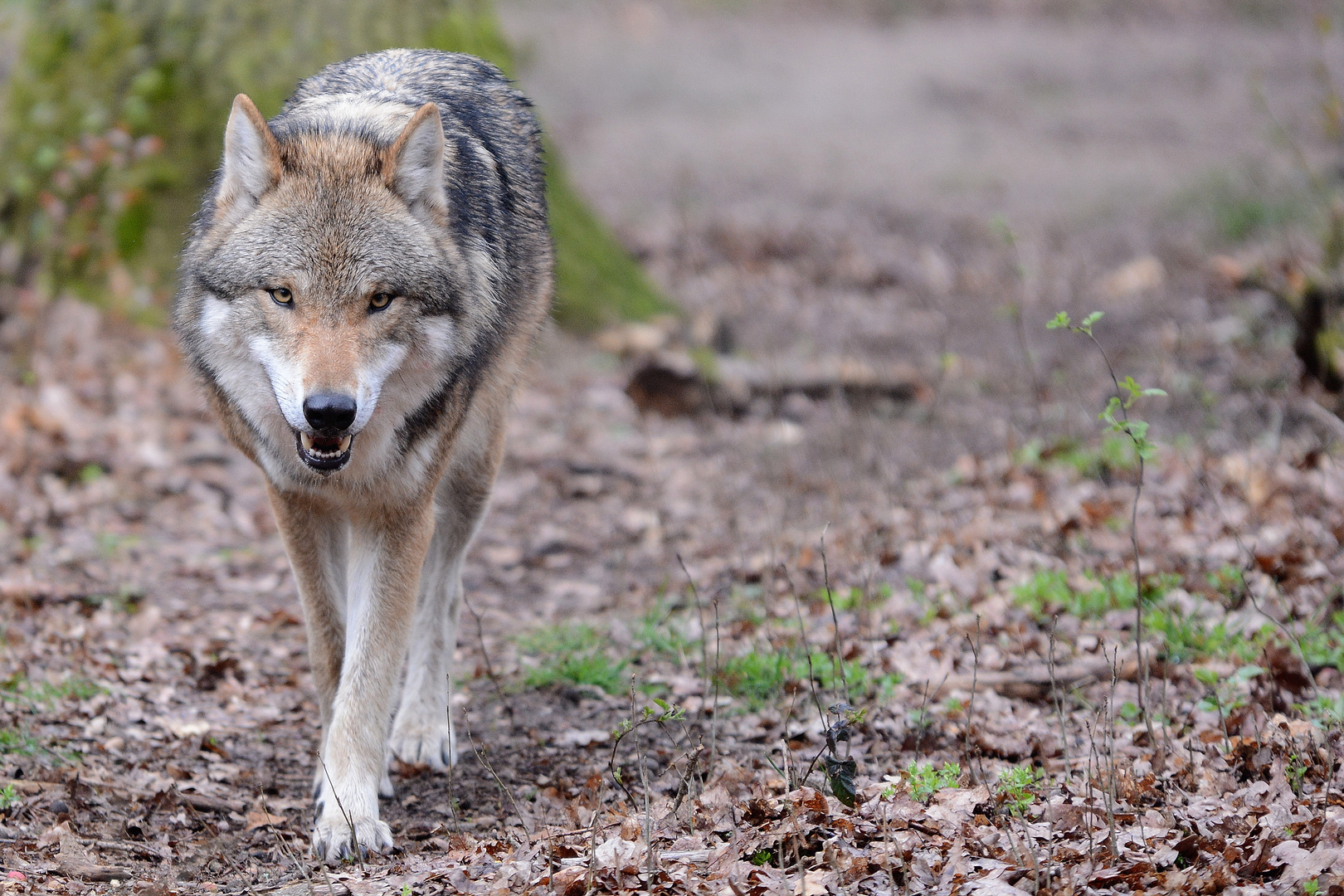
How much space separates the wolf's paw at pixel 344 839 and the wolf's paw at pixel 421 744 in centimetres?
88

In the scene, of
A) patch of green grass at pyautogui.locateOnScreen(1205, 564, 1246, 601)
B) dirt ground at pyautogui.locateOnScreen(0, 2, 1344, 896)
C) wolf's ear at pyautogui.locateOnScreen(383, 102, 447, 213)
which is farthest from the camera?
patch of green grass at pyautogui.locateOnScreen(1205, 564, 1246, 601)

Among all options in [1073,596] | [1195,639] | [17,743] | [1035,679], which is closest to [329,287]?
[17,743]

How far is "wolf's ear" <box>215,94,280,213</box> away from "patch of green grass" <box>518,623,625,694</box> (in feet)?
7.84

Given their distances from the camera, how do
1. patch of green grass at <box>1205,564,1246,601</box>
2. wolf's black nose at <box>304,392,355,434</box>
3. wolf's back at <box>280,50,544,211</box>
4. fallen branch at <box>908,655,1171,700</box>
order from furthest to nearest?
1. patch of green grass at <box>1205,564,1246,601</box>
2. wolf's back at <box>280,50,544,211</box>
3. fallen branch at <box>908,655,1171,700</box>
4. wolf's black nose at <box>304,392,355,434</box>

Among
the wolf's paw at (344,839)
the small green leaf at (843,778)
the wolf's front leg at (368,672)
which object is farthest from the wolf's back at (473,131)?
the small green leaf at (843,778)

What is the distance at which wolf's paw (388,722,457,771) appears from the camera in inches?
195

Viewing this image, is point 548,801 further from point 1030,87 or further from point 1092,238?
point 1030,87

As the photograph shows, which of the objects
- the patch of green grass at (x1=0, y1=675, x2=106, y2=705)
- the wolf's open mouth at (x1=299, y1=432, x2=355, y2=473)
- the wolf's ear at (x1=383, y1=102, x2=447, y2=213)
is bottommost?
the patch of green grass at (x1=0, y1=675, x2=106, y2=705)

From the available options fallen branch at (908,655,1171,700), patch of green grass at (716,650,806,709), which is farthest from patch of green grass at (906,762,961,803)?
patch of green grass at (716,650,806,709)

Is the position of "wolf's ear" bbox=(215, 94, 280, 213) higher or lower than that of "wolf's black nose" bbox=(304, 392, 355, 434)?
higher

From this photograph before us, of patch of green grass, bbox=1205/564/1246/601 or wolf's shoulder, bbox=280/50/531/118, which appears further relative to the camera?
patch of green grass, bbox=1205/564/1246/601

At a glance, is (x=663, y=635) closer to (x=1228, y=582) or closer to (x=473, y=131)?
(x=473, y=131)

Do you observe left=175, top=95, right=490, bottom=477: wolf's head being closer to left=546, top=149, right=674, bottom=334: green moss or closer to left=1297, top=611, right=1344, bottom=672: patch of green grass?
left=1297, top=611, right=1344, bottom=672: patch of green grass

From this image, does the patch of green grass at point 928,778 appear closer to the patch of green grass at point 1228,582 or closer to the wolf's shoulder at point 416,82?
the patch of green grass at point 1228,582
